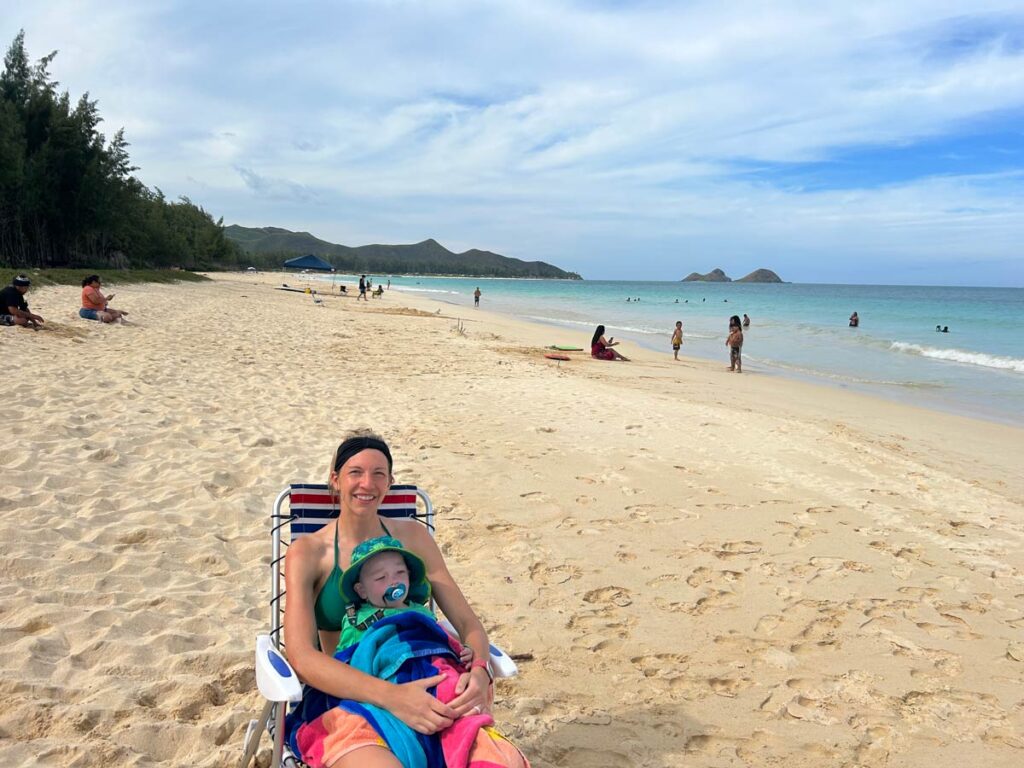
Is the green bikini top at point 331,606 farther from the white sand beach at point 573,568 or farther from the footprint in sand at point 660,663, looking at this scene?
the footprint in sand at point 660,663

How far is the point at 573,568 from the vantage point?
4.11 meters

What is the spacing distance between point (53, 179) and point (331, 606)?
109ft

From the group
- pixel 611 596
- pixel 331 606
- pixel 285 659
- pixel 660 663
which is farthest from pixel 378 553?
pixel 611 596

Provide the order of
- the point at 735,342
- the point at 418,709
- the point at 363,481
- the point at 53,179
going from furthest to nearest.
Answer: the point at 53,179 → the point at 735,342 → the point at 363,481 → the point at 418,709

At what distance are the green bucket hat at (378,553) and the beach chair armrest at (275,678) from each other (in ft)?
0.90

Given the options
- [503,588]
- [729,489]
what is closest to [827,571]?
[729,489]

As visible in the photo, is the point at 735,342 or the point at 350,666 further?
the point at 735,342

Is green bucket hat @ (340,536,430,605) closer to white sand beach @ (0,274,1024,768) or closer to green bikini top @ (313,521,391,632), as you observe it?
green bikini top @ (313,521,391,632)

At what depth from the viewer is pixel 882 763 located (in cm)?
254

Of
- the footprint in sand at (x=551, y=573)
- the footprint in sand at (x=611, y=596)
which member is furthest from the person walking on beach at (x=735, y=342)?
the footprint in sand at (x=611, y=596)

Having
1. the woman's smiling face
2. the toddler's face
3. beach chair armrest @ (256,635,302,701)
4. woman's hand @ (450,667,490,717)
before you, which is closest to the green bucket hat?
the toddler's face

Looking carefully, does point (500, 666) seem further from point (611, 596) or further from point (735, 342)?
point (735, 342)

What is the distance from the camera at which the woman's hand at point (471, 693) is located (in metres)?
1.90

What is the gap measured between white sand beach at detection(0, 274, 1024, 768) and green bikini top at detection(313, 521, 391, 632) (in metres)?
0.60
